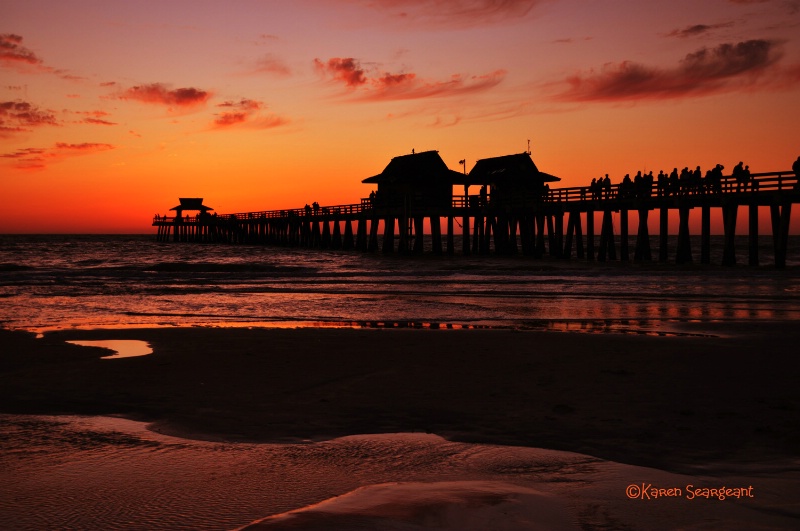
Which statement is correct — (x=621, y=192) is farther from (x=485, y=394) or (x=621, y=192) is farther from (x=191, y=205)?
(x=191, y=205)

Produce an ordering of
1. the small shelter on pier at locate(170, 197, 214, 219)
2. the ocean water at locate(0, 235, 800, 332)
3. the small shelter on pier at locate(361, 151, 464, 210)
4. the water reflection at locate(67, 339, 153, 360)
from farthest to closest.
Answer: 1. the small shelter on pier at locate(170, 197, 214, 219)
2. the small shelter on pier at locate(361, 151, 464, 210)
3. the ocean water at locate(0, 235, 800, 332)
4. the water reflection at locate(67, 339, 153, 360)

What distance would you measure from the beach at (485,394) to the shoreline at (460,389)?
21 millimetres

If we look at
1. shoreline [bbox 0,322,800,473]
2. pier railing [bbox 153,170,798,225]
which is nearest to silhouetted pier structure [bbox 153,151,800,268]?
pier railing [bbox 153,170,798,225]

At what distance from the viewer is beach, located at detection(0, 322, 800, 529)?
489 cm

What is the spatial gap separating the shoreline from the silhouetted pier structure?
809 inches

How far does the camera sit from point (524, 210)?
42625 millimetres

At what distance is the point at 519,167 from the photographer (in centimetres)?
4825

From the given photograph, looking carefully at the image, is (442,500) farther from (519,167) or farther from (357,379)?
(519,167)

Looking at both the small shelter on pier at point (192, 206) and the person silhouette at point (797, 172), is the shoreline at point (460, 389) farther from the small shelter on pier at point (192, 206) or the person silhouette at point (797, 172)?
the small shelter on pier at point (192, 206)

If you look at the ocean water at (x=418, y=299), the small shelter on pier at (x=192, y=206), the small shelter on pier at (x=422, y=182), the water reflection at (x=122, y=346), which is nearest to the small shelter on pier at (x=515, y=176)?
the small shelter on pier at (x=422, y=182)

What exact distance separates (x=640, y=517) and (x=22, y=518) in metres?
2.94

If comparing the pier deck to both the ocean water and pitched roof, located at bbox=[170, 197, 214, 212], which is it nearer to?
the ocean water

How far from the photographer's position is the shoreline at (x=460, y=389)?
210 inches

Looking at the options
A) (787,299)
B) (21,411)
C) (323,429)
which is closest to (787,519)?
(323,429)
